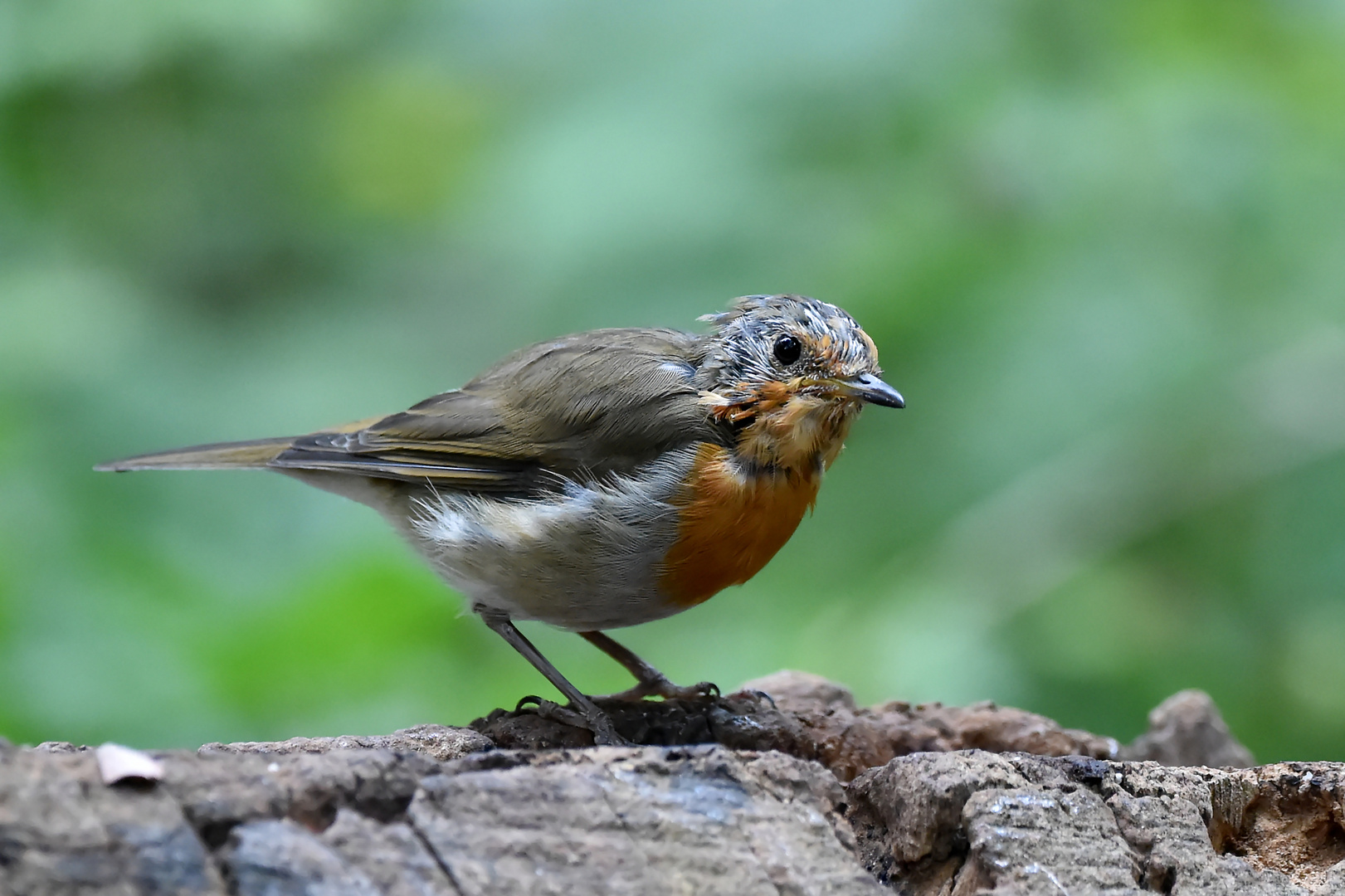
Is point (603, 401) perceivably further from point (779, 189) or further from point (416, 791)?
point (416, 791)

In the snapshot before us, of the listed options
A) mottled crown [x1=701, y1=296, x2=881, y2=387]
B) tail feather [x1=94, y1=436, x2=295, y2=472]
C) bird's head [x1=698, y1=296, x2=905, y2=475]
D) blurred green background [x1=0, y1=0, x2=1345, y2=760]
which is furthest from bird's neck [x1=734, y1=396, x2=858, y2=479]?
tail feather [x1=94, y1=436, x2=295, y2=472]

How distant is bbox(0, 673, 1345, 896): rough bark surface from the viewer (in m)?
2.17

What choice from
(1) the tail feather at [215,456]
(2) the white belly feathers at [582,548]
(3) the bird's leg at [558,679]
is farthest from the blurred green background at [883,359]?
(2) the white belly feathers at [582,548]

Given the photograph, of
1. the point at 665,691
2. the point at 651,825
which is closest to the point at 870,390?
the point at 665,691

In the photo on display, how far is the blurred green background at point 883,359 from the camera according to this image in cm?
466

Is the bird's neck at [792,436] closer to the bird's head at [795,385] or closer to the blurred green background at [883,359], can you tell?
the bird's head at [795,385]

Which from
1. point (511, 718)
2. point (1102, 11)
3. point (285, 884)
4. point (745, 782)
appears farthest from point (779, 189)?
point (285, 884)

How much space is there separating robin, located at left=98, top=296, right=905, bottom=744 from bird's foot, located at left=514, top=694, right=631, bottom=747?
0.04ft

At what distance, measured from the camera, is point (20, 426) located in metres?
4.89

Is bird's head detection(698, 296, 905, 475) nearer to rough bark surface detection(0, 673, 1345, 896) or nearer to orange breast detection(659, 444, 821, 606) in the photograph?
orange breast detection(659, 444, 821, 606)

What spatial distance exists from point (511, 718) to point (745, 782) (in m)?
1.56

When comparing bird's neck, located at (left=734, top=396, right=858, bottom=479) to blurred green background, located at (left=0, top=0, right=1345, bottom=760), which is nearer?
bird's neck, located at (left=734, top=396, right=858, bottom=479)

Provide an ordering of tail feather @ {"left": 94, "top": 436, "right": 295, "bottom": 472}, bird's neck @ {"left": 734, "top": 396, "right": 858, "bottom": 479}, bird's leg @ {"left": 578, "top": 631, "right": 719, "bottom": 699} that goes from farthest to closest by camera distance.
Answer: tail feather @ {"left": 94, "top": 436, "right": 295, "bottom": 472} < bird's leg @ {"left": 578, "top": 631, "right": 719, "bottom": 699} < bird's neck @ {"left": 734, "top": 396, "right": 858, "bottom": 479}

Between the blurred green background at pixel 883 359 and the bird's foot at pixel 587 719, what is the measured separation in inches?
33.9
